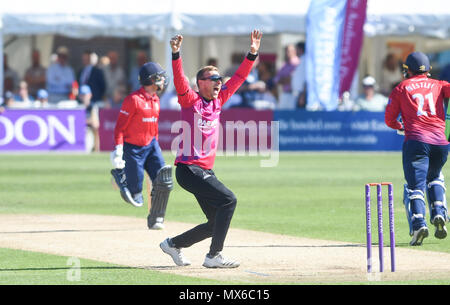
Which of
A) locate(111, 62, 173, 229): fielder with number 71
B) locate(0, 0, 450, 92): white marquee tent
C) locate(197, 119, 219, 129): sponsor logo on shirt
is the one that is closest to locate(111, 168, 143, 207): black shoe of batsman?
locate(111, 62, 173, 229): fielder with number 71

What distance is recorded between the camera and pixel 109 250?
11344mm

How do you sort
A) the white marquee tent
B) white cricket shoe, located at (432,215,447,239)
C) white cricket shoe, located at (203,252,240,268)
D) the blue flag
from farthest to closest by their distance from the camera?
the white marquee tent, the blue flag, white cricket shoe, located at (432,215,447,239), white cricket shoe, located at (203,252,240,268)

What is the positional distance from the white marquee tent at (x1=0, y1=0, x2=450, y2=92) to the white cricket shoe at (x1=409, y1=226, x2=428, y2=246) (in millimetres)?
17873

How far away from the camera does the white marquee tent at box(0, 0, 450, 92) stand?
28828mm

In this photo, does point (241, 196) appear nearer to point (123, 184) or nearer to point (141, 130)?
point (123, 184)

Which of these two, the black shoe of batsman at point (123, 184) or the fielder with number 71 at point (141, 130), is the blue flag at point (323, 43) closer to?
Answer: the fielder with number 71 at point (141, 130)

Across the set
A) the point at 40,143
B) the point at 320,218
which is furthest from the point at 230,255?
the point at 40,143

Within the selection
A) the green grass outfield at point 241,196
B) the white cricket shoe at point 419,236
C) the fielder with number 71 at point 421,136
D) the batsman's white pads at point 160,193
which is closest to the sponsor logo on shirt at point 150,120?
the batsman's white pads at point 160,193

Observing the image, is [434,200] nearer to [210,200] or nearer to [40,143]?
[210,200]

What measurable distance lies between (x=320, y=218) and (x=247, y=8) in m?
15.7

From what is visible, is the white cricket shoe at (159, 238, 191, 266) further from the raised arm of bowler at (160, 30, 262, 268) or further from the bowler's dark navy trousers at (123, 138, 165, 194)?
the bowler's dark navy trousers at (123, 138, 165, 194)

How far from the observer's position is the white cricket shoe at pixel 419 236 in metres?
11.3

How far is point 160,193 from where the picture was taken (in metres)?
13.0
